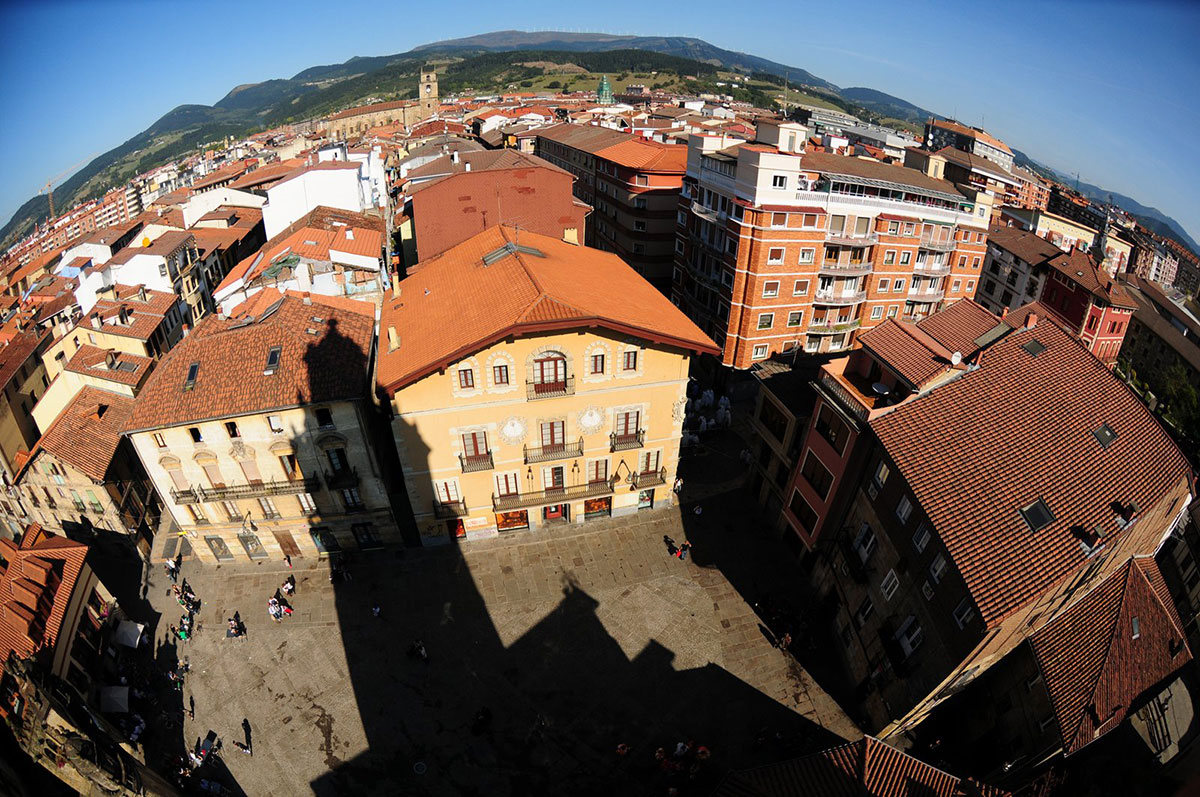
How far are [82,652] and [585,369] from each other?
29.7 metres

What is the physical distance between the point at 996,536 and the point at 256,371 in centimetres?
3696

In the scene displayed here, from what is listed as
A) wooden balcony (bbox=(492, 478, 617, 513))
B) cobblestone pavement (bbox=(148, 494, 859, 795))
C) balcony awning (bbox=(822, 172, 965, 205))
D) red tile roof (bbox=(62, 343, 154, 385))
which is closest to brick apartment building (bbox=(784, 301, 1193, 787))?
cobblestone pavement (bbox=(148, 494, 859, 795))

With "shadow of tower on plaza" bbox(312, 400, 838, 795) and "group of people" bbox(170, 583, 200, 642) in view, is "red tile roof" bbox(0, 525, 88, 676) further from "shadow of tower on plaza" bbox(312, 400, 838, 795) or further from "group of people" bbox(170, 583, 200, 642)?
"shadow of tower on plaza" bbox(312, 400, 838, 795)

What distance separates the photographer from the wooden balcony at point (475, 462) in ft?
117

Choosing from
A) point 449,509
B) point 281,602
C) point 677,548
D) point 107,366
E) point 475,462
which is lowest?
point 281,602

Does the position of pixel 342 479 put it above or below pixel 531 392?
below

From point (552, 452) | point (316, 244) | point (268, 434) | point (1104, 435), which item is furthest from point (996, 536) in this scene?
point (316, 244)

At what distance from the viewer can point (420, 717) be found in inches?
1185

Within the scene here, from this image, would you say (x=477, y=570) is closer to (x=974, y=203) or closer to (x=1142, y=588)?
(x=1142, y=588)

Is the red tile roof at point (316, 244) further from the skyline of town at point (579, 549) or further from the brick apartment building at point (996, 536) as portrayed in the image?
the brick apartment building at point (996, 536)

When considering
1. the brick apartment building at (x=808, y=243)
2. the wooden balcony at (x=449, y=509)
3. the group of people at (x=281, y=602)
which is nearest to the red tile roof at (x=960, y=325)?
the brick apartment building at (x=808, y=243)

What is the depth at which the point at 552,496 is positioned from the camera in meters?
38.2

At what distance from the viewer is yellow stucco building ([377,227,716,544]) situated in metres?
32.8

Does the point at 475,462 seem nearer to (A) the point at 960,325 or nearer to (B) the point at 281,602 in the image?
(B) the point at 281,602
